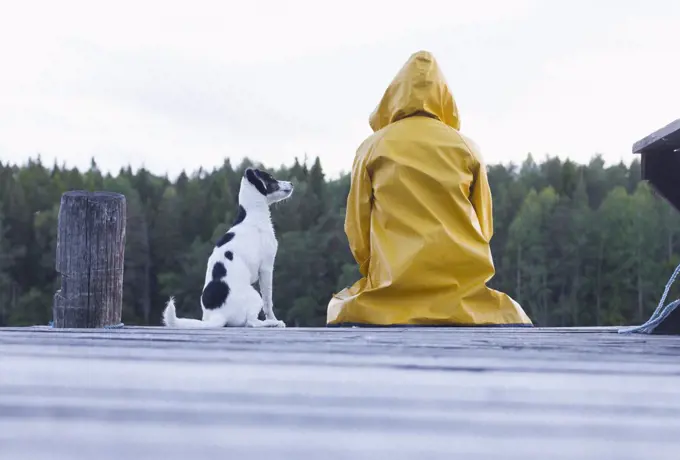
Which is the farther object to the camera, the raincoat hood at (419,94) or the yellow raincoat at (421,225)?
the raincoat hood at (419,94)

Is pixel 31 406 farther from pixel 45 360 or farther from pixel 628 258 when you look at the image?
pixel 628 258

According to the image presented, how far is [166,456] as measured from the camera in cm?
106

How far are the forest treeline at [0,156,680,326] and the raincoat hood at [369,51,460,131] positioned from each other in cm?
2482

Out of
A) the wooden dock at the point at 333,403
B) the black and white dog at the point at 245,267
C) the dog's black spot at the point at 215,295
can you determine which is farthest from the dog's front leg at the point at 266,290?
the wooden dock at the point at 333,403

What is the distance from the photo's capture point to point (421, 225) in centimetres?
398

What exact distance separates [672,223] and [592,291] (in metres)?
4.35

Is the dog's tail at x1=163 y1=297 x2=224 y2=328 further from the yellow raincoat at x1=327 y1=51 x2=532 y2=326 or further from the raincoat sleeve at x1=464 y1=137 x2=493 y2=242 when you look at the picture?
the raincoat sleeve at x1=464 y1=137 x2=493 y2=242

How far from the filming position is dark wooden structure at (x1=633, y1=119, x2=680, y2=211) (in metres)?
2.18

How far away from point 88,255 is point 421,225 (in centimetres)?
174

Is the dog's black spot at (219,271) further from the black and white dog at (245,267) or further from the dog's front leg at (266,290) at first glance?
the dog's front leg at (266,290)

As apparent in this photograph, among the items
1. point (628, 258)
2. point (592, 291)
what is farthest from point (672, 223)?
point (592, 291)

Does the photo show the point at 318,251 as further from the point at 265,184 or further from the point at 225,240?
the point at 225,240

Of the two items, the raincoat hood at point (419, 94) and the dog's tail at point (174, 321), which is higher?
the raincoat hood at point (419, 94)

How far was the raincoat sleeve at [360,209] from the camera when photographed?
4138 millimetres
